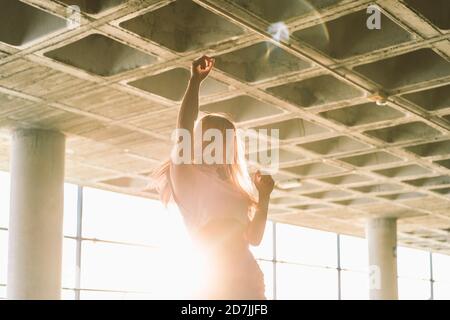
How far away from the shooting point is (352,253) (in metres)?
27.0

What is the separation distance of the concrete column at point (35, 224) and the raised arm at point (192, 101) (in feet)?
27.9

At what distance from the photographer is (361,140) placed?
12.6 meters

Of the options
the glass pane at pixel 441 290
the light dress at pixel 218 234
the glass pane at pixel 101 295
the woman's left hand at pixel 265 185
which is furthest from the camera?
the glass pane at pixel 441 290

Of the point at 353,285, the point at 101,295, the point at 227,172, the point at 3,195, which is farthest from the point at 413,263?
the point at 227,172

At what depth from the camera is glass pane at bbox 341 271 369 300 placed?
25.9 m

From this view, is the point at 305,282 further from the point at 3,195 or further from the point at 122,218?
the point at 3,195

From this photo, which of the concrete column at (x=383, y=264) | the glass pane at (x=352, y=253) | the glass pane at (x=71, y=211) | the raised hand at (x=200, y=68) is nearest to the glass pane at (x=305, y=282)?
the glass pane at (x=352, y=253)

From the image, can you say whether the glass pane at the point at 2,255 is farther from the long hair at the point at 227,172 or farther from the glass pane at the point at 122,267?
the long hair at the point at 227,172

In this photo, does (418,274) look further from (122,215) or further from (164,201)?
(164,201)

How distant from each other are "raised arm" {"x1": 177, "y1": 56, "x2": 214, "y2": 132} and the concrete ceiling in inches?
73.3

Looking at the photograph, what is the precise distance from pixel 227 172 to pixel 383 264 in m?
18.4

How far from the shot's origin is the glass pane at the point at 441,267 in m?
32.2

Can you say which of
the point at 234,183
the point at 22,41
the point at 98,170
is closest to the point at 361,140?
the point at 98,170
